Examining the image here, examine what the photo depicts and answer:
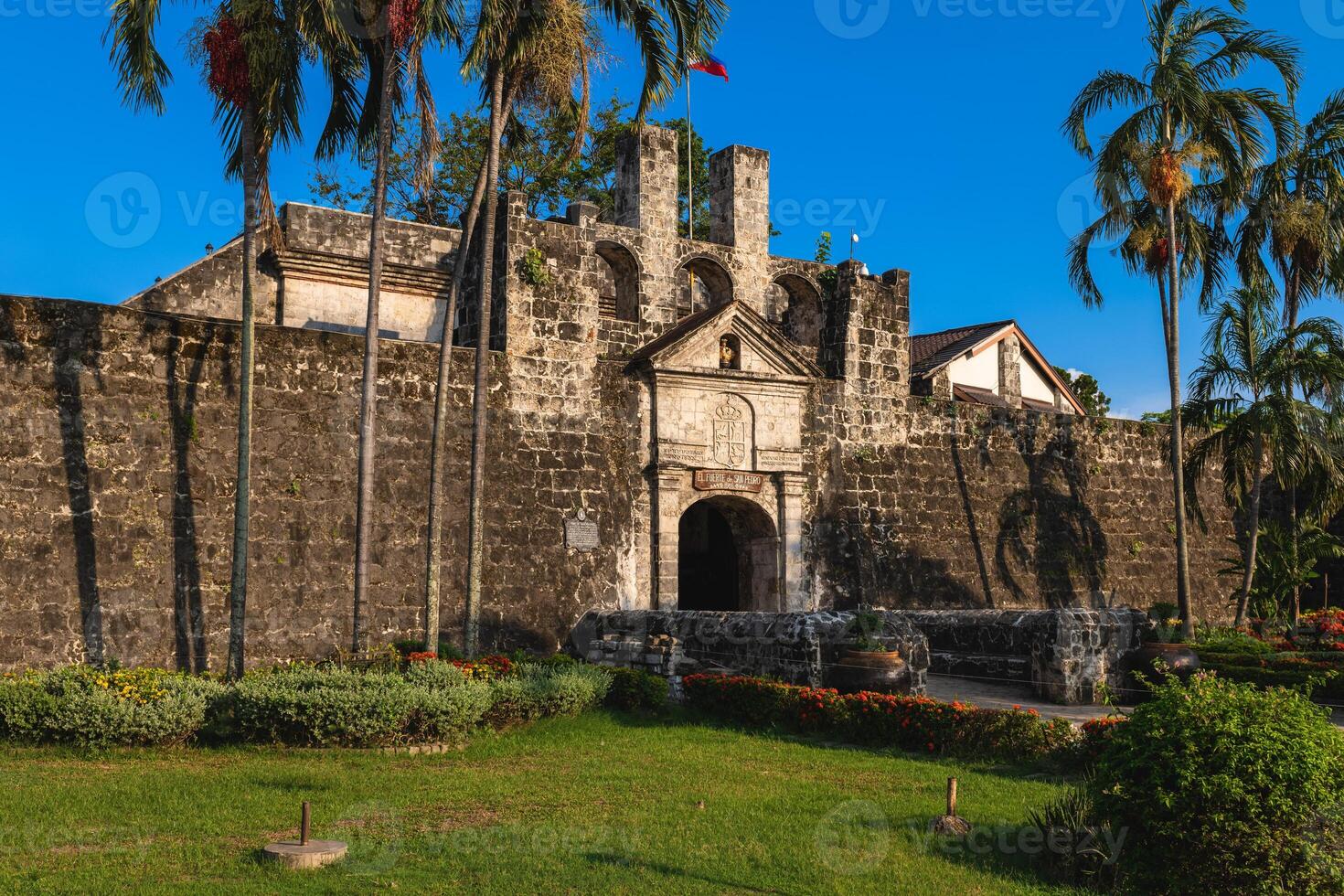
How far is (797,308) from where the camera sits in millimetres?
23484

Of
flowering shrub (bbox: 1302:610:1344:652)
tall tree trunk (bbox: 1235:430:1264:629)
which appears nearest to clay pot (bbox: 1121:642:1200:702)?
flowering shrub (bbox: 1302:610:1344:652)

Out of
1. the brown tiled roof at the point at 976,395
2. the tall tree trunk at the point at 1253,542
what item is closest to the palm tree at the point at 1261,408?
the tall tree trunk at the point at 1253,542

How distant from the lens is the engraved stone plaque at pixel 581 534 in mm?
19547

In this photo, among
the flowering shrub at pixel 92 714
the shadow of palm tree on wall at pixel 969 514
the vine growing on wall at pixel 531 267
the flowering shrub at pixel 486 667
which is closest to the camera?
the flowering shrub at pixel 92 714

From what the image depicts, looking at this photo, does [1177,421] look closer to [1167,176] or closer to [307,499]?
[1167,176]

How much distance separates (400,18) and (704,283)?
28.4 feet

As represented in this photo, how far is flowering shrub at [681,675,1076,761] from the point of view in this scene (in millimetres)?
12195

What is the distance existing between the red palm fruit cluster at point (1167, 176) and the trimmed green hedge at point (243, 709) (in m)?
15.1

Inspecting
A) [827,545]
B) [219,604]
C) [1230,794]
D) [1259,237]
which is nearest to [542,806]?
[1230,794]

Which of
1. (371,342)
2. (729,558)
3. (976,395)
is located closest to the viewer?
(371,342)

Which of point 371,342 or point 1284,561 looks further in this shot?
point 1284,561

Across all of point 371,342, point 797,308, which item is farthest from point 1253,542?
point 371,342

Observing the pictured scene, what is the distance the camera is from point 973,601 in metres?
23.6

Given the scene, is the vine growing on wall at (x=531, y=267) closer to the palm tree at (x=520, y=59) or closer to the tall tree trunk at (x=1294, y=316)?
the palm tree at (x=520, y=59)
